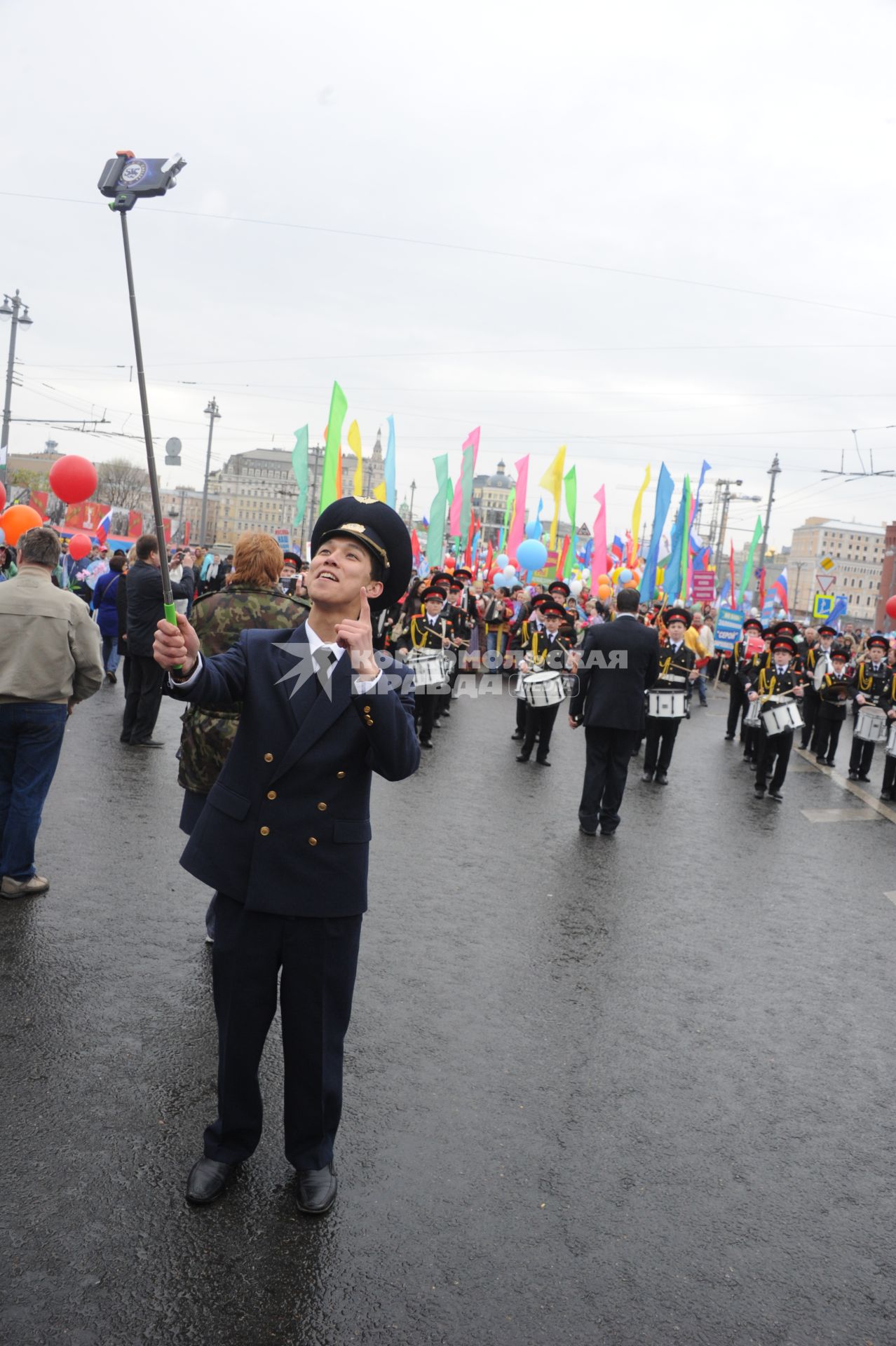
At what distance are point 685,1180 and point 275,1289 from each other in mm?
1521

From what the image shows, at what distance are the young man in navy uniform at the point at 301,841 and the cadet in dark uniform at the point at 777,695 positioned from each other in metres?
8.95

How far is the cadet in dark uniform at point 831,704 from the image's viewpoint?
46.3 feet

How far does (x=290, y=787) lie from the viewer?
309 cm

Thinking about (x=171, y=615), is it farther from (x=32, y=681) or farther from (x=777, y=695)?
(x=777, y=695)

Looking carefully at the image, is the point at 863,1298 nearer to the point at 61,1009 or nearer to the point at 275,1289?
the point at 275,1289

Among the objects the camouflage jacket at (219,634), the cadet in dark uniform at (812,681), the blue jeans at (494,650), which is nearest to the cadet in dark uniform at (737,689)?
the cadet in dark uniform at (812,681)

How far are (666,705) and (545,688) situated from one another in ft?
4.48

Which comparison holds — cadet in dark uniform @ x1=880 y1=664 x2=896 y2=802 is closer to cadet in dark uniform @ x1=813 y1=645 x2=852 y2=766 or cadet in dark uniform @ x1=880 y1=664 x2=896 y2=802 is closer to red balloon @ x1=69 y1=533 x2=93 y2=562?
cadet in dark uniform @ x1=813 y1=645 x2=852 y2=766

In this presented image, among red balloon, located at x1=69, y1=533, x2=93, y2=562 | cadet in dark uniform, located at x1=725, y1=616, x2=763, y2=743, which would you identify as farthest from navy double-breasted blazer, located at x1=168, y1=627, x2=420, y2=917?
red balloon, located at x1=69, y1=533, x2=93, y2=562

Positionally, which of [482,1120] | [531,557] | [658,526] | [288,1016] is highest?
[658,526]

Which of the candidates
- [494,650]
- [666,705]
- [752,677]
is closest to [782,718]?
[666,705]

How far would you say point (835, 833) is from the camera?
32.7ft

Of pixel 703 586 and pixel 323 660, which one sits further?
pixel 703 586

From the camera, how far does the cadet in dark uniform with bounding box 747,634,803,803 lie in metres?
11.5
